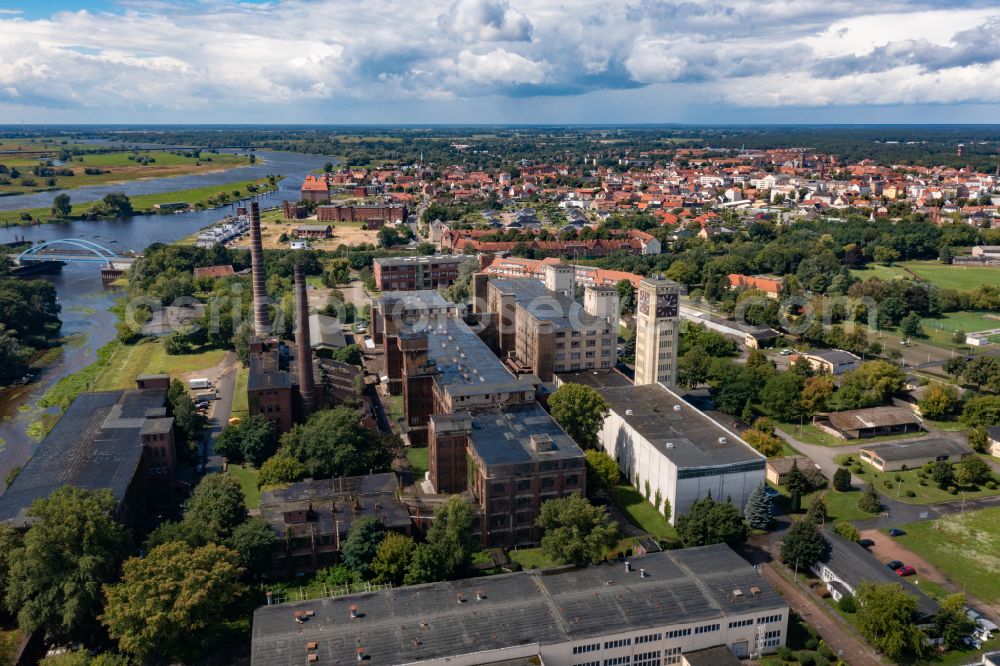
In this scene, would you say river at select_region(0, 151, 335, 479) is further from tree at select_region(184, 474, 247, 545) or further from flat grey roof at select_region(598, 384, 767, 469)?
flat grey roof at select_region(598, 384, 767, 469)

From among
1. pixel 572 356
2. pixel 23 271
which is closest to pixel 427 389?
pixel 572 356

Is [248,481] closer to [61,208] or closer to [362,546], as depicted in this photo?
[362,546]

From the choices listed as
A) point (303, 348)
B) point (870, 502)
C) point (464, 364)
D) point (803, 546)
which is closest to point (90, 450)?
point (303, 348)

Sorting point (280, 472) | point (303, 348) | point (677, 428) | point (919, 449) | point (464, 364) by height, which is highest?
point (303, 348)

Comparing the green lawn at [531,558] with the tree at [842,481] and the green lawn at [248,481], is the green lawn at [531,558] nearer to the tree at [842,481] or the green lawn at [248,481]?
the green lawn at [248,481]

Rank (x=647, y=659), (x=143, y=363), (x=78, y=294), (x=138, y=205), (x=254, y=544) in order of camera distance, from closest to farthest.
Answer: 1. (x=647, y=659)
2. (x=254, y=544)
3. (x=143, y=363)
4. (x=78, y=294)
5. (x=138, y=205)

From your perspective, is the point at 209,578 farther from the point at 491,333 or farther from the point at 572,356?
the point at 491,333

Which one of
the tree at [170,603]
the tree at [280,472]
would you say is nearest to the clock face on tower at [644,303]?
the tree at [280,472]
